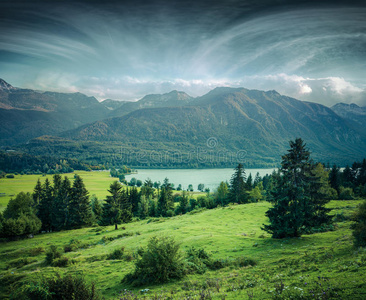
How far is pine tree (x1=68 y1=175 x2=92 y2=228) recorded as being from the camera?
188 ft

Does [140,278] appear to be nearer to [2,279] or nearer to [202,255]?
[202,255]

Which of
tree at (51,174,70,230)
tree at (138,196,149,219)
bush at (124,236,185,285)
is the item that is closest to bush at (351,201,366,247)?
bush at (124,236,185,285)

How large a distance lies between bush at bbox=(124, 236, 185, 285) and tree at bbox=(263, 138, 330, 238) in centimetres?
1496

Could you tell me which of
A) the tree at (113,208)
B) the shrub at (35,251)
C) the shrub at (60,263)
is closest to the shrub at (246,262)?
the shrub at (60,263)

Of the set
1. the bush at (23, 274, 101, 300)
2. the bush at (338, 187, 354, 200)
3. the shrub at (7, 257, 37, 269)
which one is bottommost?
the shrub at (7, 257, 37, 269)

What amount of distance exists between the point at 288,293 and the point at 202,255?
11293 mm

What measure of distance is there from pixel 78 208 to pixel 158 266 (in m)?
53.9

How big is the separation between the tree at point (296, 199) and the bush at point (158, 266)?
49.1 ft

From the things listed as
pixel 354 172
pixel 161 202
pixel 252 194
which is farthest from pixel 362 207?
pixel 354 172

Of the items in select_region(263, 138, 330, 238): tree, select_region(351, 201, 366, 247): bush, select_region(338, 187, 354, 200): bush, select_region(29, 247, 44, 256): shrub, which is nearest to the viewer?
select_region(351, 201, 366, 247): bush

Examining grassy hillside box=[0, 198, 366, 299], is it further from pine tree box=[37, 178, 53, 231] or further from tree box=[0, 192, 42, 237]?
pine tree box=[37, 178, 53, 231]

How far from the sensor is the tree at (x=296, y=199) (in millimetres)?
22781

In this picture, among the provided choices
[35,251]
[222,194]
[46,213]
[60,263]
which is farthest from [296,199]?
[46,213]

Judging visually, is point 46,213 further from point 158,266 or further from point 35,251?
point 158,266
